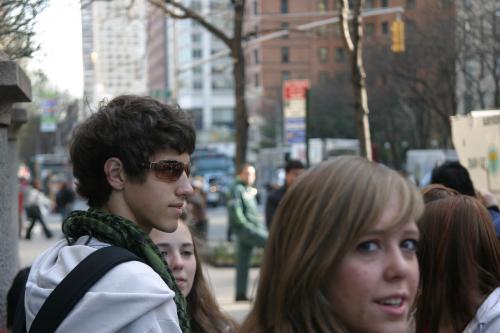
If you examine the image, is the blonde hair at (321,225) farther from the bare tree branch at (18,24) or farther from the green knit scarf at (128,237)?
the bare tree branch at (18,24)

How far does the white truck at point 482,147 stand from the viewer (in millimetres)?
8398

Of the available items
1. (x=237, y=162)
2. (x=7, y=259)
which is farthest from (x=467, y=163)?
(x=237, y=162)

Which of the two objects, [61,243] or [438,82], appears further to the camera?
[438,82]

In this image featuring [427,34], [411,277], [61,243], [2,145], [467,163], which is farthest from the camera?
[427,34]

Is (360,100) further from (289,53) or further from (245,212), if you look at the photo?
(289,53)

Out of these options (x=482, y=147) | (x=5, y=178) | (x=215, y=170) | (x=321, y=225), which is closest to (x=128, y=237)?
(x=321, y=225)

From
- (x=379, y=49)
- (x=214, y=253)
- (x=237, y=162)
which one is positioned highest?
(x=379, y=49)

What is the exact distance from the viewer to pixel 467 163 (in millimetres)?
8672

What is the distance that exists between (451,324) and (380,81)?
40556 mm

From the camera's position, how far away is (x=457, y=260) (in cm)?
348

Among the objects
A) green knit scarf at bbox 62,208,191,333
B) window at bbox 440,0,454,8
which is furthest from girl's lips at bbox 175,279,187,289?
window at bbox 440,0,454,8

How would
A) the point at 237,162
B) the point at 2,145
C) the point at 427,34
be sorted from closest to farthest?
the point at 2,145 → the point at 237,162 → the point at 427,34

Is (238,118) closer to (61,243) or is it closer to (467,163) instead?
(467,163)

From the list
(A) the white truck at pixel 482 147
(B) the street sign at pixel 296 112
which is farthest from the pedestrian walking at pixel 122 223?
(B) the street sign at pixel 296 112
